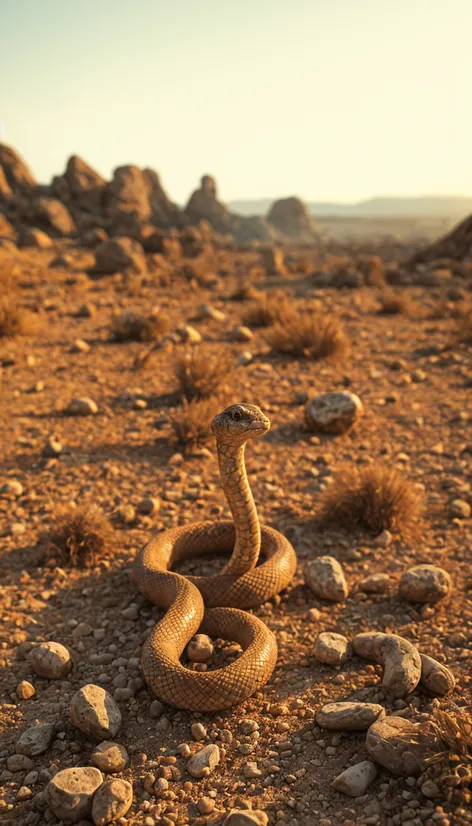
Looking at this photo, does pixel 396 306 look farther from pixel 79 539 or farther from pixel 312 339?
pixel 79 539

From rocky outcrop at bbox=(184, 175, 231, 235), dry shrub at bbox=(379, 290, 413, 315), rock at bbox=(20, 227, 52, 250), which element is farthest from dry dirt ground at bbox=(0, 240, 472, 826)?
rocky outcrop at bbox=(184, 175, 231, 235)

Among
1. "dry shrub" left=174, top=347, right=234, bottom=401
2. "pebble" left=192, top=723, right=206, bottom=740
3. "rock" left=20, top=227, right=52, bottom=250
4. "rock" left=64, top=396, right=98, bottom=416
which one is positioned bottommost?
"pebble" left=192, top=723, right=206, bottom=740

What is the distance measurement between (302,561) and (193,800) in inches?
85.4

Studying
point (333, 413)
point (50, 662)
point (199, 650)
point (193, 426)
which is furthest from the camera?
point (333, 413)

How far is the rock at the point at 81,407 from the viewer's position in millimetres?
7082

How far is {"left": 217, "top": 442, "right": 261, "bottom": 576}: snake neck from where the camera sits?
3.62 meters

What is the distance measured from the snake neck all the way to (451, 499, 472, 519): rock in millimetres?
2042

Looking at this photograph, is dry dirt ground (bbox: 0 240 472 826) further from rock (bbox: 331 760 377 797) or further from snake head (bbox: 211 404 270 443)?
snake head (bbox: 211 404 270 443)

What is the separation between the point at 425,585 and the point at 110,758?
2240 mm

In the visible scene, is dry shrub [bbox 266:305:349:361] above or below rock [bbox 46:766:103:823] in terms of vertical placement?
above

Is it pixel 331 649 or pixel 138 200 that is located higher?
pixel 138 200

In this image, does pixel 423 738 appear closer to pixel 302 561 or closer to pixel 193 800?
pixel 193 800

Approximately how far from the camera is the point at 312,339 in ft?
30.3

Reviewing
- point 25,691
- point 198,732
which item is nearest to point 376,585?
point 198,732
